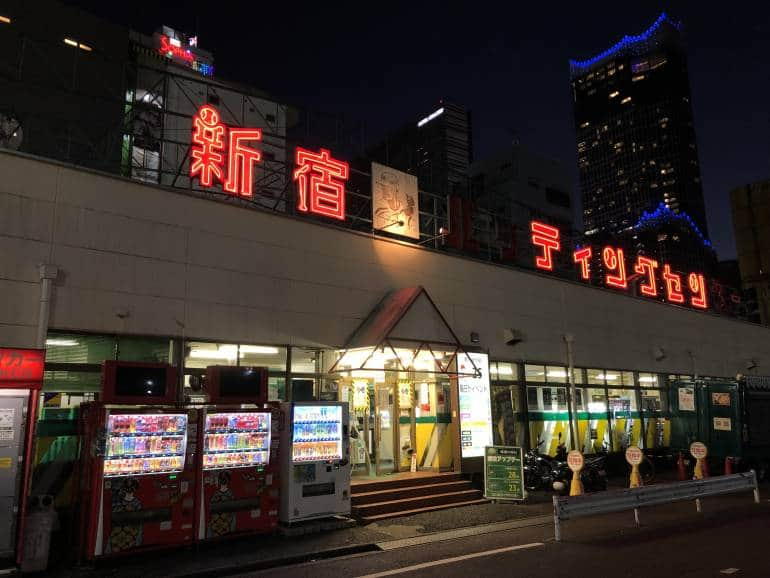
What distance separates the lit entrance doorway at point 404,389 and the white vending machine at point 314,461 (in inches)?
78.5

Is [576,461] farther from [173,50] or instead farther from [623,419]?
[173,50]

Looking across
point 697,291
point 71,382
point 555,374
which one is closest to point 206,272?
point 71,382

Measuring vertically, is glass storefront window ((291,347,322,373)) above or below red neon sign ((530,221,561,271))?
below

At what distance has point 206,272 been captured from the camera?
1174 centimetres

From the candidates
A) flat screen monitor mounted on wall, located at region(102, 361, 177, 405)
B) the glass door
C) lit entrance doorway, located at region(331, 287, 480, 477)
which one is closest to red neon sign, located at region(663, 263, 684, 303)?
lit entrance doorway, located at region(331, 287, 480, 477)

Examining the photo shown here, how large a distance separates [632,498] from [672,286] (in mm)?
16911

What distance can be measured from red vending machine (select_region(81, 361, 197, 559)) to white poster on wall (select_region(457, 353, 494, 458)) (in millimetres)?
A: 7318

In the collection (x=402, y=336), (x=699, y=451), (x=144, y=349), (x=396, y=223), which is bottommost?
(x=699, y=451)

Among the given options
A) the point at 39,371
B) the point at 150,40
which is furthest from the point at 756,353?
the point at 150,40

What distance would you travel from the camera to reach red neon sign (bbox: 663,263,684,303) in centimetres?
2464

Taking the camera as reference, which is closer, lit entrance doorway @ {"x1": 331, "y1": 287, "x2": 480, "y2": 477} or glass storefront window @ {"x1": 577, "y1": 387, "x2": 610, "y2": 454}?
lit entrance doorway @ {"x1": 331, "y1": 287, "x2": 480, "y2": 477}

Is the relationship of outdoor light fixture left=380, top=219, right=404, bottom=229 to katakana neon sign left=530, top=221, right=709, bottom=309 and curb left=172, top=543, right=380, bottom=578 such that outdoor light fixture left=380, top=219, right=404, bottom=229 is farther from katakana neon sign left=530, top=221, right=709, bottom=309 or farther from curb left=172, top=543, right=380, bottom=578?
curb left=172, top=543, right=380, bottom=578

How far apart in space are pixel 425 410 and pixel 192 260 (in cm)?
726

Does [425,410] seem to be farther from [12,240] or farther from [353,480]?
[12,240]
